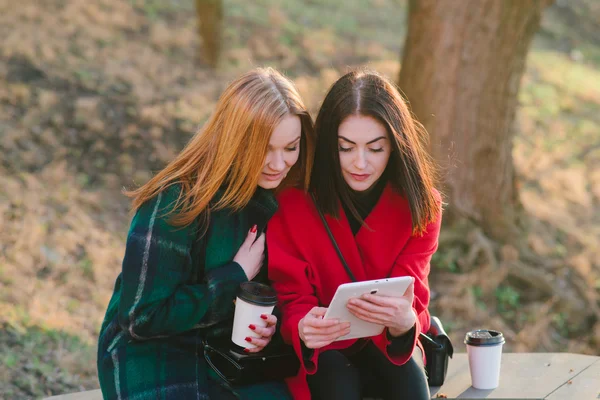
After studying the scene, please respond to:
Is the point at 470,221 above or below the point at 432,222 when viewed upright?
below

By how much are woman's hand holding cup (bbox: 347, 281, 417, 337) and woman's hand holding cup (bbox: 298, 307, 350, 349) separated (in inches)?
3.2

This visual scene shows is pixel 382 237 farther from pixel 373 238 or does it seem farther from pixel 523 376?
pixel 523 376

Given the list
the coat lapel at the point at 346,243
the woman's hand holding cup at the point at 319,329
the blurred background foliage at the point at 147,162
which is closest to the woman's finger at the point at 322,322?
the woman's hand holding cup at the point at 319,329

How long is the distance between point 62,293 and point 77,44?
4.52 meters

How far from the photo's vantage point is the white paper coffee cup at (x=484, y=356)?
3.20 metres

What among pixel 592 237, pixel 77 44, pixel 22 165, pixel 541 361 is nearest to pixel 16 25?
pixel 77 44

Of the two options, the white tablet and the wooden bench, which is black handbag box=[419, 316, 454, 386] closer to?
the wooden bench

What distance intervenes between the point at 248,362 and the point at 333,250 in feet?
1.90

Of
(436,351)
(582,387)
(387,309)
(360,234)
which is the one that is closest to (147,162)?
(360,234)

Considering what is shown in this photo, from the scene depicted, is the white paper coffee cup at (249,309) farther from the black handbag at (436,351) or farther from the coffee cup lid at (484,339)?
the coffee cup lid at (484,339)

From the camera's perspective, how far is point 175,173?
279cm

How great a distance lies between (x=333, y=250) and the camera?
303cm

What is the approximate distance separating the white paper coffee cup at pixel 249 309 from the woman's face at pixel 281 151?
0.41 m

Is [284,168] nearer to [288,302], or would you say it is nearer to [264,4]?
[288,302]
